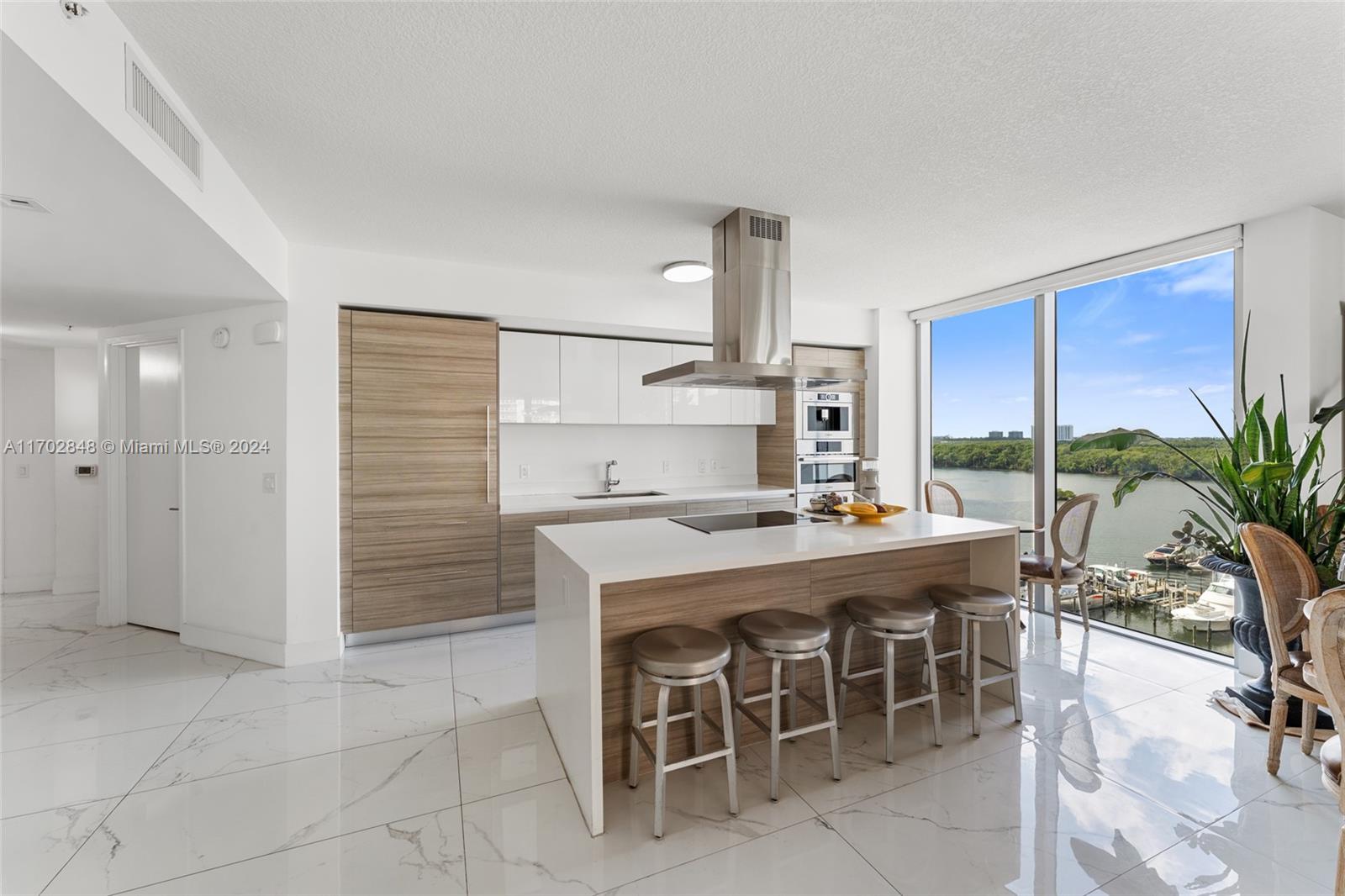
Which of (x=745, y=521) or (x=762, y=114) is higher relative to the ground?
(x=762, y=114)

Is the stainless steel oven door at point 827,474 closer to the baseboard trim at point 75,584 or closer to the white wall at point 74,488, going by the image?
the white wall at point 74,488

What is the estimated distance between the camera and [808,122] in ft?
7.14

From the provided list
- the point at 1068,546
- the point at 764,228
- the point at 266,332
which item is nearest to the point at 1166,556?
the point at 1068,546

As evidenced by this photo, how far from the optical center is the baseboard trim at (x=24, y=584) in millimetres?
4941

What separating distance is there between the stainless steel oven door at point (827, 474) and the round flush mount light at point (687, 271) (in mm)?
1998

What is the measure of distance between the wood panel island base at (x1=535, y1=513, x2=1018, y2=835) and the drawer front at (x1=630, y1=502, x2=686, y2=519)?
134cm

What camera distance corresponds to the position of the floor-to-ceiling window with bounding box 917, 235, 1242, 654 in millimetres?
3488

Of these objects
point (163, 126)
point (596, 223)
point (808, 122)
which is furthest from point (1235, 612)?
point (163, 126)

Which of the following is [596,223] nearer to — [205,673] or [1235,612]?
[205,673]

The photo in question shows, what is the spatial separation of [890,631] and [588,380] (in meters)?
2.96

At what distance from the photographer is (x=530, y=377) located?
430 cm

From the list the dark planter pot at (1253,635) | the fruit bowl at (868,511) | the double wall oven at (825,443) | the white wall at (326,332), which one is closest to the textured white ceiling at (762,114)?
the white wall at (326,332)

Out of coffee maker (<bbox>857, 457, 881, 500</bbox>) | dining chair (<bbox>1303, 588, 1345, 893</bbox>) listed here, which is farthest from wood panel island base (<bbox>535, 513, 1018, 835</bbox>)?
dining chair (<bbox>1303, 588, 1345, 893</bbox>)

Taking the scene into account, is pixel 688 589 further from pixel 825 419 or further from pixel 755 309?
pixel 825 419
